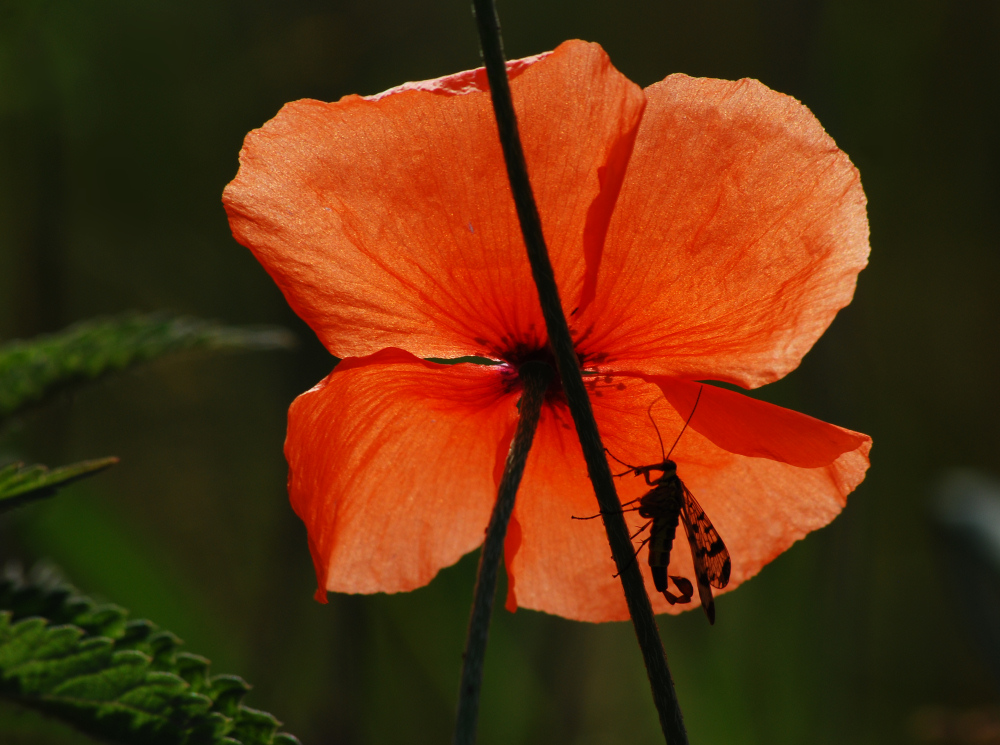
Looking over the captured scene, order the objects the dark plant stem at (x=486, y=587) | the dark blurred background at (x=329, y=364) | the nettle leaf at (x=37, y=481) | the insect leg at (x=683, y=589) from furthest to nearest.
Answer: the dark blurred background at (x=329, y=364), the insect leg at (x=683, y=589), the nettle leaf at (x=37, y=481), the dark plant stem at (x=486, y=587)

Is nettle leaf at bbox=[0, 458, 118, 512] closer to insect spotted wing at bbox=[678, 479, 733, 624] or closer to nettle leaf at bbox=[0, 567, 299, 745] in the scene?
nettle leaf at bbox=[0, 567, 299, 745]

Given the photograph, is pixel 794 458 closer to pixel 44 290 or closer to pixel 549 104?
pixel 549 104

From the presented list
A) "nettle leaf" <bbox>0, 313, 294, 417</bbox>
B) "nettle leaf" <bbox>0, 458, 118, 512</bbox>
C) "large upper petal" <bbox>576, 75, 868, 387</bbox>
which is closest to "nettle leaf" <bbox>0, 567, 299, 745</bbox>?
"nettle leaf" <bbox>0, 458, 118, 512</bbox>

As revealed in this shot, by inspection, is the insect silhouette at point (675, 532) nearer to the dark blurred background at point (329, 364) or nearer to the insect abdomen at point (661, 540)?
the insect abdomen at point (661, 540)

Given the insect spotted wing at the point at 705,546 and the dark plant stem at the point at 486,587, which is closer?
the dark plant stem at the point at 486,587

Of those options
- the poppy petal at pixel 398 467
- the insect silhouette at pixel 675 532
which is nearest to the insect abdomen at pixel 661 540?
the insect silhouette at pixel 675 532

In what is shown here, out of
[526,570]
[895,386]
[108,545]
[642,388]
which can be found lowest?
[895,386]

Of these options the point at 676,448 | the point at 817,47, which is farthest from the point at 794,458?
the point at 817,47
